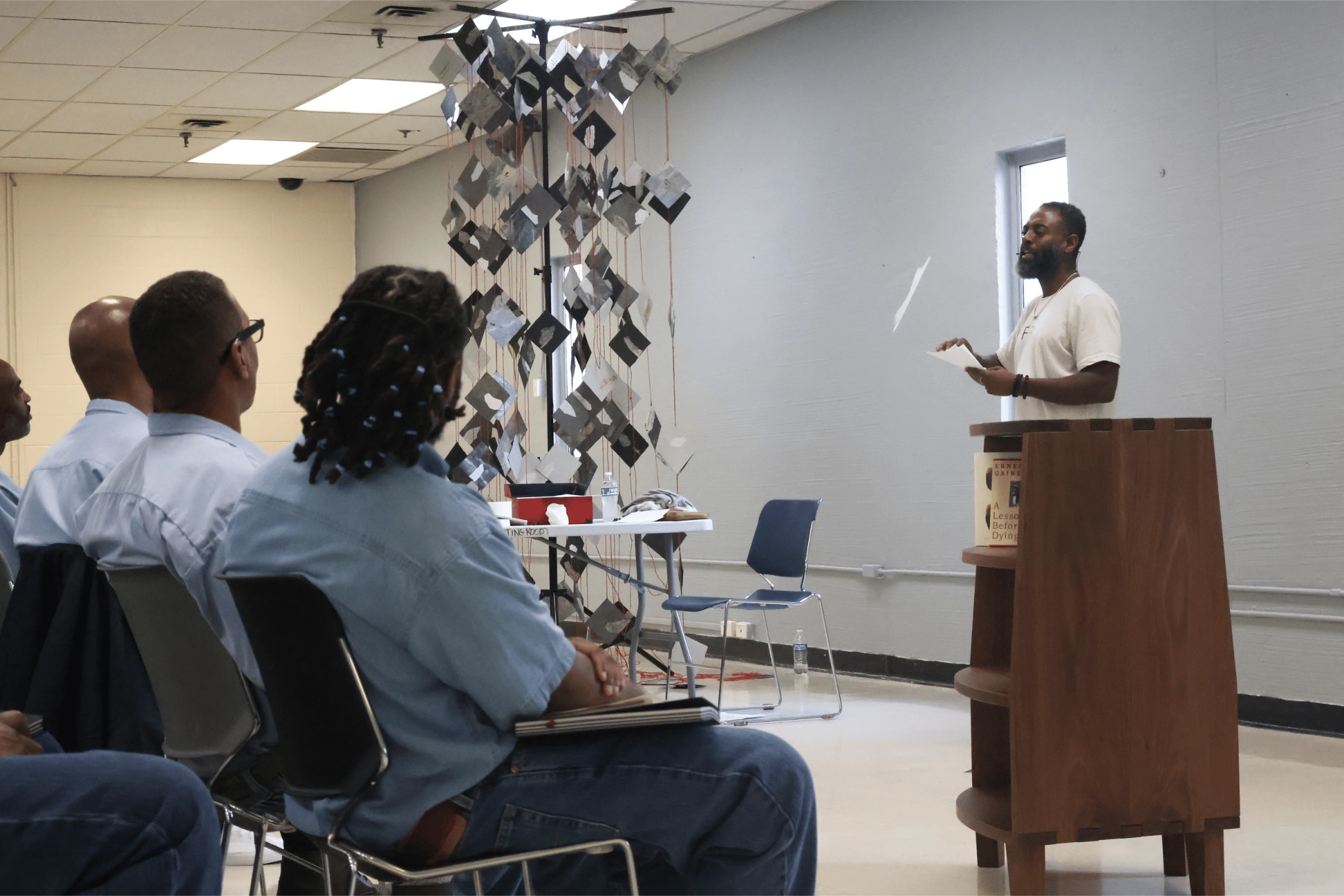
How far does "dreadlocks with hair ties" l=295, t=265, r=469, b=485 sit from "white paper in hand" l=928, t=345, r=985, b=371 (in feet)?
7.01

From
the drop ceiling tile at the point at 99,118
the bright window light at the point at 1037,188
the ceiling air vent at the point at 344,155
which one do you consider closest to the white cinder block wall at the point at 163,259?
the ceiling air vent at the point at 344,155

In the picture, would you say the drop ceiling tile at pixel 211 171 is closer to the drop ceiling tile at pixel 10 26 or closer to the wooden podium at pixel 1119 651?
the drop ceiling tile at pixel 10 26

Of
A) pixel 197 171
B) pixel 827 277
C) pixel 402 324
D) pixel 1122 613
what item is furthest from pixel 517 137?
pixel 197 171

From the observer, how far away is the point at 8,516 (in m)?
2.96

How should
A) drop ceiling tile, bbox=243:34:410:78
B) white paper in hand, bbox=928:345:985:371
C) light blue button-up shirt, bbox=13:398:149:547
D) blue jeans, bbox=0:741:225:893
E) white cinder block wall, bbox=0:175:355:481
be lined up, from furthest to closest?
white cinder block wall, bbox=0:175:355:481
drop ceiling tile, bbox=243:34:410:78
white paper in hand, bbox=928:345:985:371
light blue button-up shirt, bbox=13:398:149:547
blue jeans, bbox=0:741:225:893

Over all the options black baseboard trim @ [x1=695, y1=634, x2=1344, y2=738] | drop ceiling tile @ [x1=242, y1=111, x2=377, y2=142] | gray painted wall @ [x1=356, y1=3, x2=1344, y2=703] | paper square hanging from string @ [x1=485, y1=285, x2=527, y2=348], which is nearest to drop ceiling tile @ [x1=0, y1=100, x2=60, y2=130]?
drop ceiling tile @ [x1=242, y1=111, x2=377, y2=142]

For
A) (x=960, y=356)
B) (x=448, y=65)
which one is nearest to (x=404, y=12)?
(x=448, y=65)

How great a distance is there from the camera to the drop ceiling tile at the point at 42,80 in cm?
696

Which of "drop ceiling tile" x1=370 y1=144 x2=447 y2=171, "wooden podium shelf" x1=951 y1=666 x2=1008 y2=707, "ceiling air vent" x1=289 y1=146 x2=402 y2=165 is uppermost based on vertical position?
"drop ceiling tile" x1=370 y1=144 x2=447 y2=171

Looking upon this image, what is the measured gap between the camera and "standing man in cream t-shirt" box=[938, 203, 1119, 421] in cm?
369

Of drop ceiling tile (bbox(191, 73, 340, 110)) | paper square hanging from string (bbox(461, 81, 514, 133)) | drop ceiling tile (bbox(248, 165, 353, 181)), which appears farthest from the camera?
drop ceiling tile (bbox(248, 165, 353, 181))

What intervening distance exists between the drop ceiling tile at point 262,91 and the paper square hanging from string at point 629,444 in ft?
10.8

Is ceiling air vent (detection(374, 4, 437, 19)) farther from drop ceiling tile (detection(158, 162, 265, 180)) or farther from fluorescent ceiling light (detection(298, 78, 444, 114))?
drop ceiling tile (detection(158, 162, 265, 180))

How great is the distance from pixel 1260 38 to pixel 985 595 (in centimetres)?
266
